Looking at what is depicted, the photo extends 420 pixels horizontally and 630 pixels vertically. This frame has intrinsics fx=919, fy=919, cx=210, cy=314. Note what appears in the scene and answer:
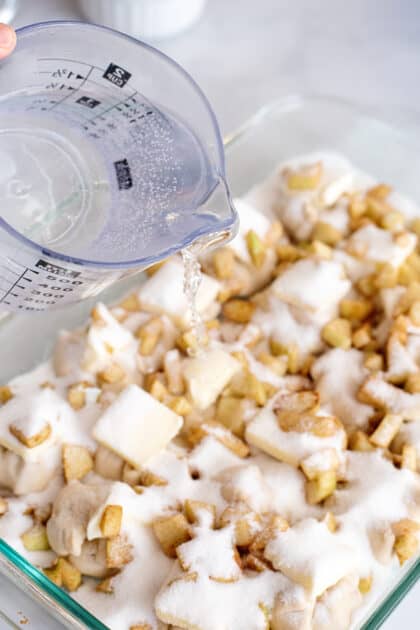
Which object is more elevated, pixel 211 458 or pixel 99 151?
pixel 99 151

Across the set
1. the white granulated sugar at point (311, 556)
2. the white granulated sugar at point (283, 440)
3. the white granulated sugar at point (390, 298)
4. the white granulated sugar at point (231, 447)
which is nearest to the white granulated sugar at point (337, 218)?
the white granulated sugar at point (231, 447)

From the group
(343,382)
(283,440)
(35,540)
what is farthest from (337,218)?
(35,540)

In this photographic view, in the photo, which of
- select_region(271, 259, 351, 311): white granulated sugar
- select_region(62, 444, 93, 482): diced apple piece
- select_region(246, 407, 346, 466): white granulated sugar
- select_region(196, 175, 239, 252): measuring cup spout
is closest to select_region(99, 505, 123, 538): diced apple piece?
select_region(62, 444, 93, 482): diced apple piece

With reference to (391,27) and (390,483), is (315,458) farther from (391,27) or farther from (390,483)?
(391,27)

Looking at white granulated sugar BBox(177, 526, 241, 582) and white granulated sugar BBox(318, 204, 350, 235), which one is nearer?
white granulated sugar BBox(177, 526, 241, 582)

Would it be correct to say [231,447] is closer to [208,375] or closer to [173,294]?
[208,375]

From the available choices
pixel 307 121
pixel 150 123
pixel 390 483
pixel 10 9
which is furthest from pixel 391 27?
pixel 390 483

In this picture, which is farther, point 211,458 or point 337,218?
point 337,218

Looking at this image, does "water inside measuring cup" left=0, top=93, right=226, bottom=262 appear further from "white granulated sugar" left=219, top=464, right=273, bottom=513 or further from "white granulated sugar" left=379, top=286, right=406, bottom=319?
"white granulated sugar" left=379, top=286, right=406, bottom=319
